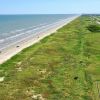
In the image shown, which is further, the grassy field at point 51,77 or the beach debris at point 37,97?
the grassy field at point 51,77

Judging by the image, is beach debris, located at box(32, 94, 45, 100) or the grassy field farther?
the grassy field

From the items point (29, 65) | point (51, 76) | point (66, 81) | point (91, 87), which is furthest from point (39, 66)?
point (91, 87)

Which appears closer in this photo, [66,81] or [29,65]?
[66,81]

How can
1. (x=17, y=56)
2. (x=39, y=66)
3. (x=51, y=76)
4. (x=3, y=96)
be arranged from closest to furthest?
(x=3, y=96), (x=51, y=76), (x=39, y=66), (x=17, y=56)

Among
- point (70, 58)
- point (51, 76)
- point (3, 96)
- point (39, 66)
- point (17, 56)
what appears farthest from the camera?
point (17, 56)

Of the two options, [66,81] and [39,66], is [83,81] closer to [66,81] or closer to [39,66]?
[66,81]

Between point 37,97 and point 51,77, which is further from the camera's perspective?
point 51,77

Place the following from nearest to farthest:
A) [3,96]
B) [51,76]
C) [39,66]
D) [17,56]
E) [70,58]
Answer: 1. [3,96]
2. [51,76]
3. [39,66]
4. [70,58]
5. [17,56]

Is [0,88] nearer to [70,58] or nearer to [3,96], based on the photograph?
[3,96]

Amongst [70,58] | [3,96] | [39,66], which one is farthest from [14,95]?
[70,58]
